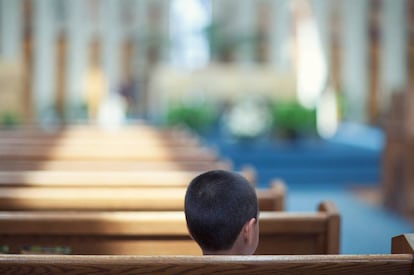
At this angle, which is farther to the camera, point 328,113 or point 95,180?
point 328,113

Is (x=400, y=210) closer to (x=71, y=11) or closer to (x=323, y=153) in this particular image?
(x=323, y=153)

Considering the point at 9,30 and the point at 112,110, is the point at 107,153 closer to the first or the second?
the point at 112,110

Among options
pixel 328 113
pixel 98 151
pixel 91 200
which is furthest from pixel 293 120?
pixel 91 200

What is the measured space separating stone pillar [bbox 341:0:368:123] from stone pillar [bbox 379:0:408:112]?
1.52 feet

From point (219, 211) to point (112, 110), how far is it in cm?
1418

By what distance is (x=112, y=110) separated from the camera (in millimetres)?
15344

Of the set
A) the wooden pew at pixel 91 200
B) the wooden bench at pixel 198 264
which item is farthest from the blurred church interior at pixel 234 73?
the wooden bench at pixel 198 264

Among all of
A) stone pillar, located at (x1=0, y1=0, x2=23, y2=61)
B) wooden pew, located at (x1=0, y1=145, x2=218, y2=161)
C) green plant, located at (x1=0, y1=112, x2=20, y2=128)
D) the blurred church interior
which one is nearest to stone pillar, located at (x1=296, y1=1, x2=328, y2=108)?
the blurred church interior

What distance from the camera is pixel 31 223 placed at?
195 cm

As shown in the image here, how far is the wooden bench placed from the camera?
3.88 ft

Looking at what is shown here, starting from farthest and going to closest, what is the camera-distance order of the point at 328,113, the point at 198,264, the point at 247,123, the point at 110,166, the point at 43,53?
the point at 43,53, the point at 328,113, the point at 247,123, the point at 110,166, the point at 198,264

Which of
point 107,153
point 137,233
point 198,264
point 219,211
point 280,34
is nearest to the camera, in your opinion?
point 198,264

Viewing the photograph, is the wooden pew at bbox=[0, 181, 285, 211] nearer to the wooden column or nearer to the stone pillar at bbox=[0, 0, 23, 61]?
the stone pillar at bbox=[0, 0, 23, 61]

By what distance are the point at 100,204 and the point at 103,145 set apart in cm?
261
